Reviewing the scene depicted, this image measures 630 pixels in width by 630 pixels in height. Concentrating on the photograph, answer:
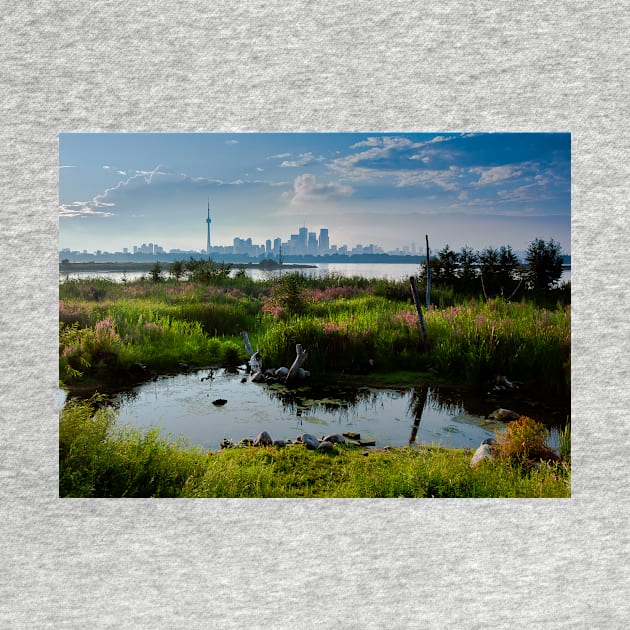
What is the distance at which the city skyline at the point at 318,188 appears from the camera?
3146 mm

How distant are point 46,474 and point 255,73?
2674mm

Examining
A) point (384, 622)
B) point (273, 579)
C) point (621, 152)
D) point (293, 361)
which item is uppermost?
point (621, 152)

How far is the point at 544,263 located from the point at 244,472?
227 cm

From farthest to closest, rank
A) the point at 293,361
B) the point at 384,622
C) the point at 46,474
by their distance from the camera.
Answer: the point at 293,361
the point at 46,474
the point at 384,622

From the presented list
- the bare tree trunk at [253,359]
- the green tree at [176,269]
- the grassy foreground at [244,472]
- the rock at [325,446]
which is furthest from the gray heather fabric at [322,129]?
the bare tree trunk at [253,359]

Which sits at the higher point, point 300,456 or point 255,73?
point 255,73

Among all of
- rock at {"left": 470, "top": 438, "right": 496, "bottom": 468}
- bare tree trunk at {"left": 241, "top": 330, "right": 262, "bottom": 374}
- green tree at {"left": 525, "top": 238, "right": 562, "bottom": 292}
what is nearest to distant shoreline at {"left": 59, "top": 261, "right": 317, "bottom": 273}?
bare tree trunk at {"left": 241, "top": 330, "right": 262, "bottom": 374}

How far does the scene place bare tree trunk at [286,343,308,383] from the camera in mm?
3271

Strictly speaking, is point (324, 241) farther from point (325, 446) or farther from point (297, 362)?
point (325, 446)

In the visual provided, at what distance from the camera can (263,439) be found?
3.11 meters

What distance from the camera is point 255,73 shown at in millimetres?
3088

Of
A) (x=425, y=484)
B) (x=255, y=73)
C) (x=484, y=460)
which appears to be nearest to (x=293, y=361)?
(x=425, y=484)

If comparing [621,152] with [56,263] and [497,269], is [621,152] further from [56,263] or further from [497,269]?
[56,263]

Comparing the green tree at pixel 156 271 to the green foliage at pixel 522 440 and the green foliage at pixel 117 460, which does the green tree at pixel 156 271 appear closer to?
the green foliage at pixel 117 460
